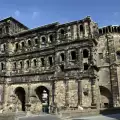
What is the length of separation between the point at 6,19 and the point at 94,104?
19403 millimetres

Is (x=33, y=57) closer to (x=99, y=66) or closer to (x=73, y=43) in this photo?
(x=73, y=43)

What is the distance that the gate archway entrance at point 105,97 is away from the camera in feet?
93.2

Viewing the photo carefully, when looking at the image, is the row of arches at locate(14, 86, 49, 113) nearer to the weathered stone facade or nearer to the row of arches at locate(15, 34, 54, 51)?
the weathered stone facade

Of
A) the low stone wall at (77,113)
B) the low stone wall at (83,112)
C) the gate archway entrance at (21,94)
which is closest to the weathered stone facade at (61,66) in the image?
the gate archway entrance at (21,94)

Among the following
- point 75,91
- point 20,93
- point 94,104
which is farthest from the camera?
point 20,93

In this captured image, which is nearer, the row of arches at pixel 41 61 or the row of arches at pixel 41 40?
the row of arches at pixel 41 61

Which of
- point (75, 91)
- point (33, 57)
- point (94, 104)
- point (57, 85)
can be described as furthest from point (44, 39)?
point (94, 104)

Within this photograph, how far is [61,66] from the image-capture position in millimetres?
28547

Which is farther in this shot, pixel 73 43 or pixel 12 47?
pixel 12 47

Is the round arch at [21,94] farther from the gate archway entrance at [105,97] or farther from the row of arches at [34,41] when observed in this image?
the gate archway entrance at [105,97]

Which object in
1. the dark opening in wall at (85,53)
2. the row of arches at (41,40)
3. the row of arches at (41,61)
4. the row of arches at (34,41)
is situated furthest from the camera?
the row of arches at (34,41)

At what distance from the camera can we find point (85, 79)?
2638cm

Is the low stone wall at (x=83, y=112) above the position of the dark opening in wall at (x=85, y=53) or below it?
below

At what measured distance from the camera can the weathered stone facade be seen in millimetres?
26656
